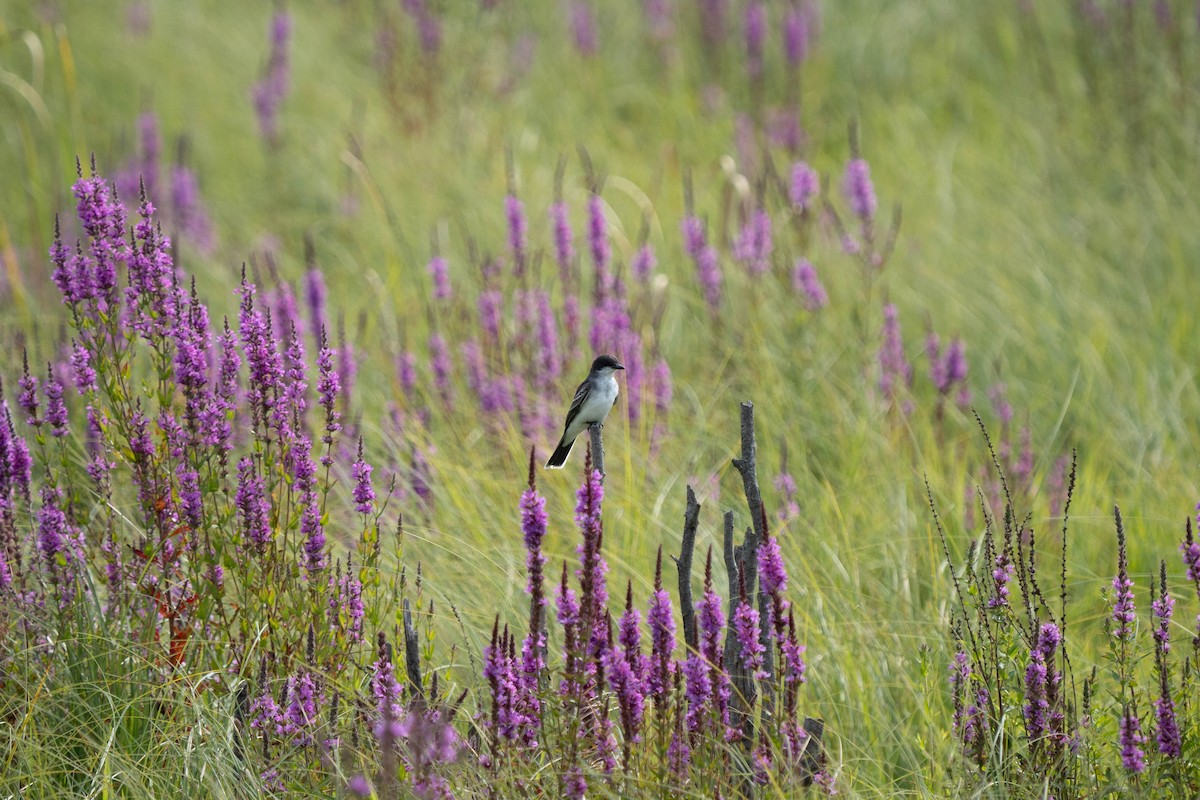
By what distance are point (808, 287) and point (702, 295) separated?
58cm

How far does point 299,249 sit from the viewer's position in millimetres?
7176

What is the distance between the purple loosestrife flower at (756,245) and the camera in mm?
5133

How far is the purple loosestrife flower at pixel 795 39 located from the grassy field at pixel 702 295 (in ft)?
0.33

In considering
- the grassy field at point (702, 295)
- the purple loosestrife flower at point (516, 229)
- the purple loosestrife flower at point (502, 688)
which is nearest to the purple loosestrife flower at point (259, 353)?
the grassy field at point (702, 295)

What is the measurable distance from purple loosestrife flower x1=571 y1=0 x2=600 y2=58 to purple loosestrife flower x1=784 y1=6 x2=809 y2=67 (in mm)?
1611

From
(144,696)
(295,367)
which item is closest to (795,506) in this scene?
(295,367)

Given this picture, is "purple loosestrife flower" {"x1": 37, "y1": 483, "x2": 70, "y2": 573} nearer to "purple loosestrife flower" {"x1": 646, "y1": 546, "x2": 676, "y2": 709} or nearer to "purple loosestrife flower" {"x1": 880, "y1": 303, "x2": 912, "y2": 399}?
"purple loosestrife flower" {"x1": 646, "y1": 546, "x2": 676, "y2": 709}

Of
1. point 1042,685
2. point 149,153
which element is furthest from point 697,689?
point 149,153

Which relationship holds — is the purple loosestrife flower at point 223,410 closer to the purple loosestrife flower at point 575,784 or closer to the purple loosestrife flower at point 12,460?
the purple loosestrife flower at point 12,460

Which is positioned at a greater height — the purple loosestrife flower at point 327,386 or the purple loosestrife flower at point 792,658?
the purple loosestrife flower at point 327,386

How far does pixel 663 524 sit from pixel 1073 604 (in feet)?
3.73

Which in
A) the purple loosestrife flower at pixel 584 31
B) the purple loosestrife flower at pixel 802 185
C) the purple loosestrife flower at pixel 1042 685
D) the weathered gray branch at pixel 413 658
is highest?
the purple loosestrife flower at pixel 584 31

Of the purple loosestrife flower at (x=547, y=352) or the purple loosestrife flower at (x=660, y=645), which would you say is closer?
the purple loosestrife flower at (x=660, y=645)

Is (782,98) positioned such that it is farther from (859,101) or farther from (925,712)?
(925,712)
